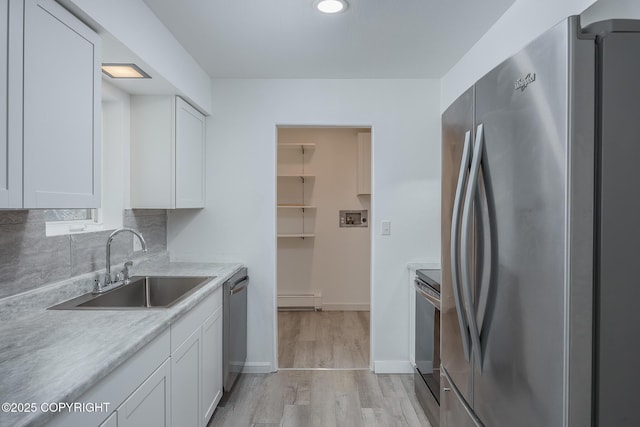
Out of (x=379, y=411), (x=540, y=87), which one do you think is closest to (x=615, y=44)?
(x=540, y=87)

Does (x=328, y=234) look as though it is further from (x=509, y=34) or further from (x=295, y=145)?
(x=509, y=34)

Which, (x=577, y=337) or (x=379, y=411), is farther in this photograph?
(x=379, y=411)

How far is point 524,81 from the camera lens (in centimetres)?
94

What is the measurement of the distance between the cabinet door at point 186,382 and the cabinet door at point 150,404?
7cm

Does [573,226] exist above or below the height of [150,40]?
below

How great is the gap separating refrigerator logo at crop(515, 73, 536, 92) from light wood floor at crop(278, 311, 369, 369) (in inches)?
106

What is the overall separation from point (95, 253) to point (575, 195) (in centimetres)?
224

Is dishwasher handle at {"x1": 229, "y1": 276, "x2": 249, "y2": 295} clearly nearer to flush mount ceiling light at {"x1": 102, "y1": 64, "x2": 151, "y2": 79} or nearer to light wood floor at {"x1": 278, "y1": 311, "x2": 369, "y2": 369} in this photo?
light wood floor at {"x1": 278, "y1": 311, "x2": 369, "y2": 369}

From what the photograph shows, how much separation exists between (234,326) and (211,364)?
423 mm

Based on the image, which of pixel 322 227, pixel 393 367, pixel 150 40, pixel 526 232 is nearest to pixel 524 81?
pixel 526 232

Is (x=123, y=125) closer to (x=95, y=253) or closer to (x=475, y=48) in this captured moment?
(x=95, y=253)

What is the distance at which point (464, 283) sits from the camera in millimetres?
1171

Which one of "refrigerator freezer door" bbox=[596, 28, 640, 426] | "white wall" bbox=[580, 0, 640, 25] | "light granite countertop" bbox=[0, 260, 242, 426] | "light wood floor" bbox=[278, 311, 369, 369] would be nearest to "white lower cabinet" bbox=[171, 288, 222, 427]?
"light granite countertop" bbox=[0, 260, 242, 426]

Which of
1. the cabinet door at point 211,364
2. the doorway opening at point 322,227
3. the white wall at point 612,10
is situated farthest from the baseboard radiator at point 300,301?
the white wall at point 612,10
